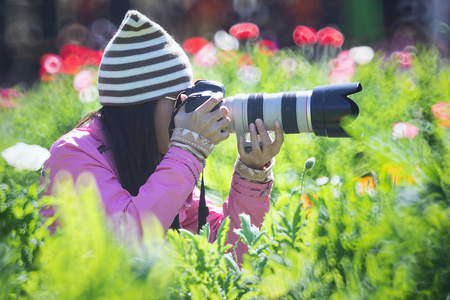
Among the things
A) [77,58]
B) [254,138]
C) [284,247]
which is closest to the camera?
[284,247]

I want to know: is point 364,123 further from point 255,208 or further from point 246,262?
point 255,208

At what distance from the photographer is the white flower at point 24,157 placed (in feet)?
3.51

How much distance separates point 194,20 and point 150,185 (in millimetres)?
4955

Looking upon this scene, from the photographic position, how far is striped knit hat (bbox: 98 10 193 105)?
1.56 m

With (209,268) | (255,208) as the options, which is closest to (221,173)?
(255,208)

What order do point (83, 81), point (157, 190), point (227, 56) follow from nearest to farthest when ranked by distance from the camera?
point (157, 190) → point (83, 81) → point (227, 56)

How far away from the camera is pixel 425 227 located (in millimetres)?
635

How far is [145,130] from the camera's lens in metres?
1.54

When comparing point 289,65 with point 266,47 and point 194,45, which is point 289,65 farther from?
point 194,45

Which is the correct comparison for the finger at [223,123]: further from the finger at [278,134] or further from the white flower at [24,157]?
the white flower at [24,157]

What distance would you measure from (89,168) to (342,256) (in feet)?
2.59

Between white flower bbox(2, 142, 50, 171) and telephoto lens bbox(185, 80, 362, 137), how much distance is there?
1.38ft

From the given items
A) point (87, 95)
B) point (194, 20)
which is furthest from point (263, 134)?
point (194, 20)

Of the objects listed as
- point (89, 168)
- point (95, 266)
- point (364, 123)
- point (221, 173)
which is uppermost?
point (364, 123)
